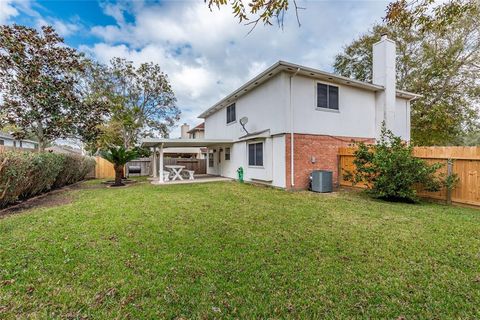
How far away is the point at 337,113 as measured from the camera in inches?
456

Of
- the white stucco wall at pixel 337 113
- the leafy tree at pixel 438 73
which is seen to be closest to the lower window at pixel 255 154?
the white stucco wall at pixel 337 113

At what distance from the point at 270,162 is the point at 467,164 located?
7.03 metres

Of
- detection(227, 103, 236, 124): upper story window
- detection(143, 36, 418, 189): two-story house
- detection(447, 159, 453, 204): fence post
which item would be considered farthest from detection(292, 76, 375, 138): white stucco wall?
detection(227, 103, 236, 124): upper story window

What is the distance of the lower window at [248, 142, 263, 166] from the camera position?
12.1 meters

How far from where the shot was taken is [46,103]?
10.7 meters

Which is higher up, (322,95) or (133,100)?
(133,100)

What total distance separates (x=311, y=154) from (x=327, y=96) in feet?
10.2

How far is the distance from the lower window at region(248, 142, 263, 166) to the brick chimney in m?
6.89

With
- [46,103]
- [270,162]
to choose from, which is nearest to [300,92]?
[270,162]

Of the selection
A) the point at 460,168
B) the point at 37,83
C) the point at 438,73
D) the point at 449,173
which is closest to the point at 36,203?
the point at 37,83

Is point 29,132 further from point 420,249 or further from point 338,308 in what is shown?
point 420,249

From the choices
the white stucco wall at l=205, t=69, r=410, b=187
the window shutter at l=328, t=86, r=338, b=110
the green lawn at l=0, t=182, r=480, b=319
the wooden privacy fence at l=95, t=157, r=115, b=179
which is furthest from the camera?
the wooden privacy fence at l=95, t=157, r=115, b=179

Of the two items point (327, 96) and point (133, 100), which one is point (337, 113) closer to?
point (327, 96)

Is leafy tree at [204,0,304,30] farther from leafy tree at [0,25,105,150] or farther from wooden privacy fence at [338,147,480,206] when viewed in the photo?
leafy tree at [0,25,105,150]
